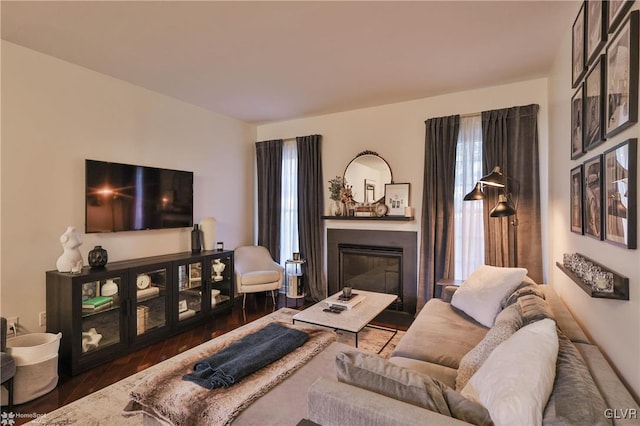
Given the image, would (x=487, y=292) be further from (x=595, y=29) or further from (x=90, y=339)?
(x=90, y=339)

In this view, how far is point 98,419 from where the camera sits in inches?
80.1

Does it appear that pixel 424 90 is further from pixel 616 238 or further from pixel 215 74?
pixel 616 238

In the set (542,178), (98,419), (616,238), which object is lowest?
(98,419)

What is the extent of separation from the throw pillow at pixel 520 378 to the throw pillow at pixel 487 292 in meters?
1.09

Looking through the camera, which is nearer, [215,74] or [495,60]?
[495,60]

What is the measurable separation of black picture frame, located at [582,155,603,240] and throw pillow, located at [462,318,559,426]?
67 centimetres

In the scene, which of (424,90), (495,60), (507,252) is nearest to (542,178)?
(507,252)

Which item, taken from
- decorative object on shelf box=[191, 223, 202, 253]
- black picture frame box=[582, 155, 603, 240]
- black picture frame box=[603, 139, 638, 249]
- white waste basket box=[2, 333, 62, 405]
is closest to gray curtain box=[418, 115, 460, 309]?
black picture frame box=[582, 155, 603, 240]

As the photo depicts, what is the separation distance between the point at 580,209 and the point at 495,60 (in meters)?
1.67

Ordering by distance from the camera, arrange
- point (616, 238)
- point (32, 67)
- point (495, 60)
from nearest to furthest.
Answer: point (616, 238)
point (32, 67)
point (495, 60)

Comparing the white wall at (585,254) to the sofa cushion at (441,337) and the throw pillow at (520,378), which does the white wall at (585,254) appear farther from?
the sofa cushion at (441,337)

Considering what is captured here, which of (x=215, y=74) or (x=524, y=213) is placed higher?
(x=215, y=74)

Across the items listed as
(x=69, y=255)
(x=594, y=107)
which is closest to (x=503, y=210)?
(x=594, y=107)

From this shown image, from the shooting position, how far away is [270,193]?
4.98 meters
